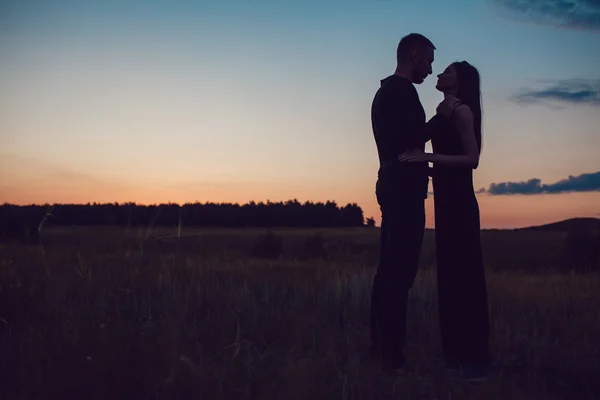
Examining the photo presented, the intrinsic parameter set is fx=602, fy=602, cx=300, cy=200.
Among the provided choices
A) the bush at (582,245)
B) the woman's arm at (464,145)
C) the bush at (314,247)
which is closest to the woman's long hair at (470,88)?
the woman's arm at (464,145)

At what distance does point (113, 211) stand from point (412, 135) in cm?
4249

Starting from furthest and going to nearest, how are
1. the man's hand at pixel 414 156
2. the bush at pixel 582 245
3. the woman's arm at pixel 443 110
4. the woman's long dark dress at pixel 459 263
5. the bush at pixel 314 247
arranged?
1. the bush at pixel 314 247
2. the bush at pixel 582 245
3. the woman's long dark dress at pixel 459 263
4. the woman's arm at pixel 443 110
5. the man's hand at pixel 414 156

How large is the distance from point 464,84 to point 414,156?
0.75m

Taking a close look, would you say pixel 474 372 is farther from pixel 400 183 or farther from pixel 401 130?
pixel 401 130

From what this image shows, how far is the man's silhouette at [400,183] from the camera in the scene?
4.57 metres

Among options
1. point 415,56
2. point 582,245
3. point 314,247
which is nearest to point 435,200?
point 415,56

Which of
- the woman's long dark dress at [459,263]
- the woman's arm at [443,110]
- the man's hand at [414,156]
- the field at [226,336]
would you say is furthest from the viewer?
the woman's long dark dress at [459,263]

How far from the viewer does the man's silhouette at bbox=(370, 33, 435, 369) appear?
180 inches

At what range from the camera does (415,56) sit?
464cm

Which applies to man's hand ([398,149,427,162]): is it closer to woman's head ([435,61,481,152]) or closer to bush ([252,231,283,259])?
woman's head ([435,61,481,152])

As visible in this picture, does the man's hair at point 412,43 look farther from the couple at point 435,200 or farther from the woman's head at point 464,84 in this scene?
the woman's head at point 464,84

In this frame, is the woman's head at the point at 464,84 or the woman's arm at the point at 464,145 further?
the woman's head at the point at 464,84

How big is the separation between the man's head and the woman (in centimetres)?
18

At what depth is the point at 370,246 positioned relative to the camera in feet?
119
